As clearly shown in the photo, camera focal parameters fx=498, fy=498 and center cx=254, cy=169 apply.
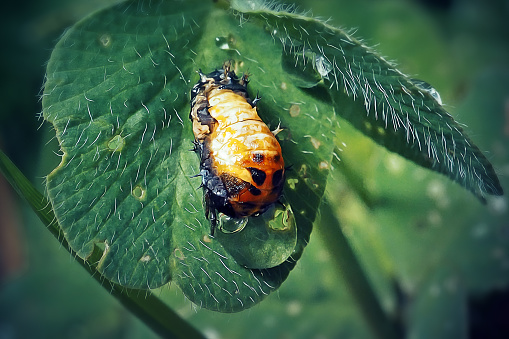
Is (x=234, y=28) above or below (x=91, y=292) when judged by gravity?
above

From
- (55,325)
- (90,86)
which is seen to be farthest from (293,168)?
(55,325)

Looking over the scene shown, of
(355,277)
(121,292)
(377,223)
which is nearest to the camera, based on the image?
(121,292)

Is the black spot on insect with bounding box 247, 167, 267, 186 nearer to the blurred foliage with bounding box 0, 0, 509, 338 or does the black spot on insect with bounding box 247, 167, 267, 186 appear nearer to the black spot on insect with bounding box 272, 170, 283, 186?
the black spot on insect with bounding box 272, 170, 283, 186

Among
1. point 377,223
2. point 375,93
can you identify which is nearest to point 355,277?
point 377,223

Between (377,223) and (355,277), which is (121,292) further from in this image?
(377,223)

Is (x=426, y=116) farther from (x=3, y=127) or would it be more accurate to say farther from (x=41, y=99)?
(x=3, y=127)

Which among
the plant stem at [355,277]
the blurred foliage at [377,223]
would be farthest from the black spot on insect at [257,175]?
the blurred foliage at [377,223]

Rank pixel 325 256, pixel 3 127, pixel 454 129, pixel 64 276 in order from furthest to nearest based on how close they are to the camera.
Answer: pixel 64 276, pixel 3 127, pixel 325 256, pixel 454 129
